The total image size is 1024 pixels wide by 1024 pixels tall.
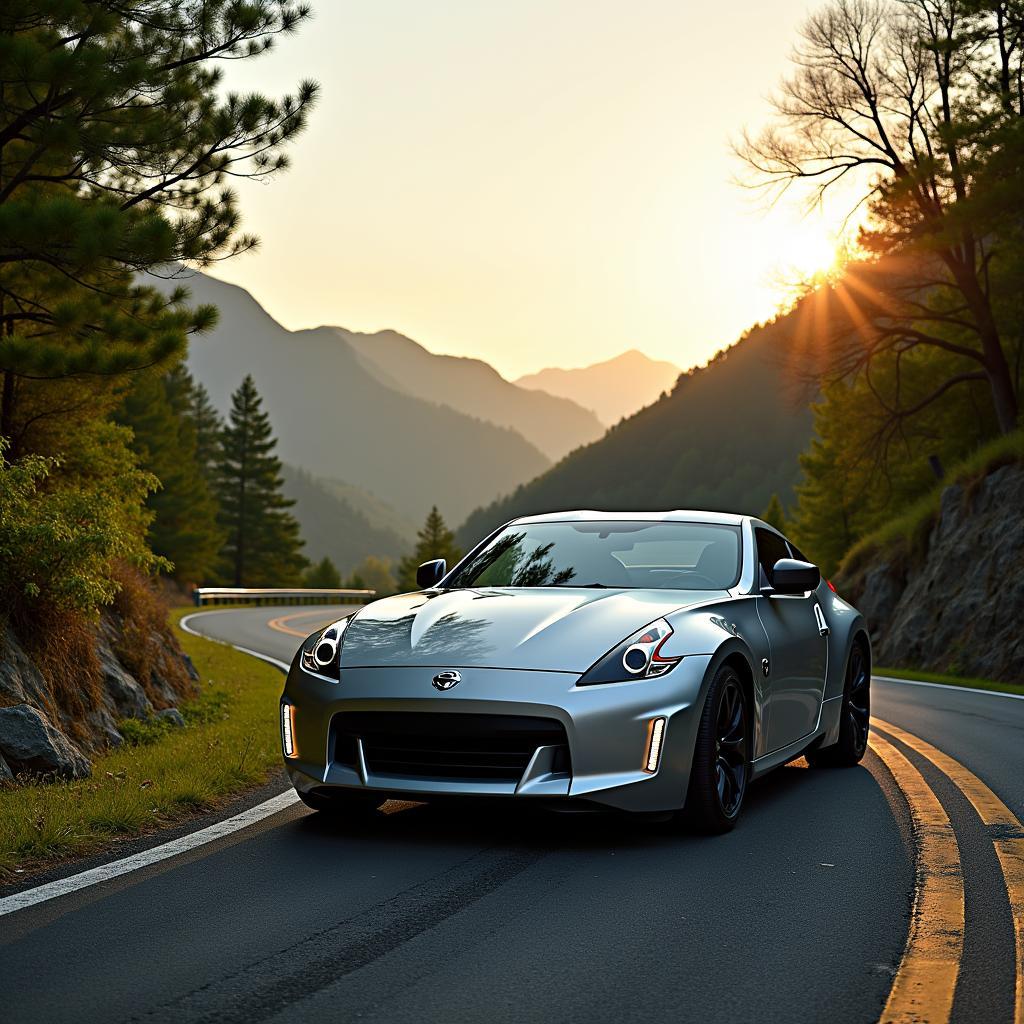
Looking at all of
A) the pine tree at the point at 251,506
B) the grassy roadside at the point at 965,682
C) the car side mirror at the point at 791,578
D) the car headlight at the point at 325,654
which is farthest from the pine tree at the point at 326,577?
the car headlight at the point at 325,654

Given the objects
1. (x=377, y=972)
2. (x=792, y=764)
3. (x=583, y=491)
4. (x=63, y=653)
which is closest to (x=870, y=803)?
(x=792, y=764)

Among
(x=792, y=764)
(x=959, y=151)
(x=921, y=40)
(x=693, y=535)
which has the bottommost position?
(x=792, y=764)

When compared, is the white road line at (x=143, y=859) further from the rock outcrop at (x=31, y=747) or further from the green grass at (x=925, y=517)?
the green grass at (x=925, y=517)

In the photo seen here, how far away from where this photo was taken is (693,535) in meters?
7.57

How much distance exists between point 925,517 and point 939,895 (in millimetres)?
25007

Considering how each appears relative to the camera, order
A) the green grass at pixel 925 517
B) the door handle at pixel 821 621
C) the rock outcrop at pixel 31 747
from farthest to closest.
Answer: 1. the green grass at pixel 925 517
2. the door handle at pixel 821 621
3. the rock outcrop at pixel 31 747

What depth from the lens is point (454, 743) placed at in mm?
5668

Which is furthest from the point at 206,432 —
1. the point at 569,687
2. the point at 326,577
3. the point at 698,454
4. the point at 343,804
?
the point at 698,454

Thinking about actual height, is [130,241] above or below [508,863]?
above

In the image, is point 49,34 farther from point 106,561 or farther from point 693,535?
point 693,535

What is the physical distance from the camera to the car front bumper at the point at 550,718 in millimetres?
5559

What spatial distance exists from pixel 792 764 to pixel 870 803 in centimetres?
163

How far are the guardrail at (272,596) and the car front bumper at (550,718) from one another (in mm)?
41450

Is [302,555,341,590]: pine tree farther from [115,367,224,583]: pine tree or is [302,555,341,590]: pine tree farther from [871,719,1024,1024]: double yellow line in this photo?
[871,719,1024,1024]: double yellow line
